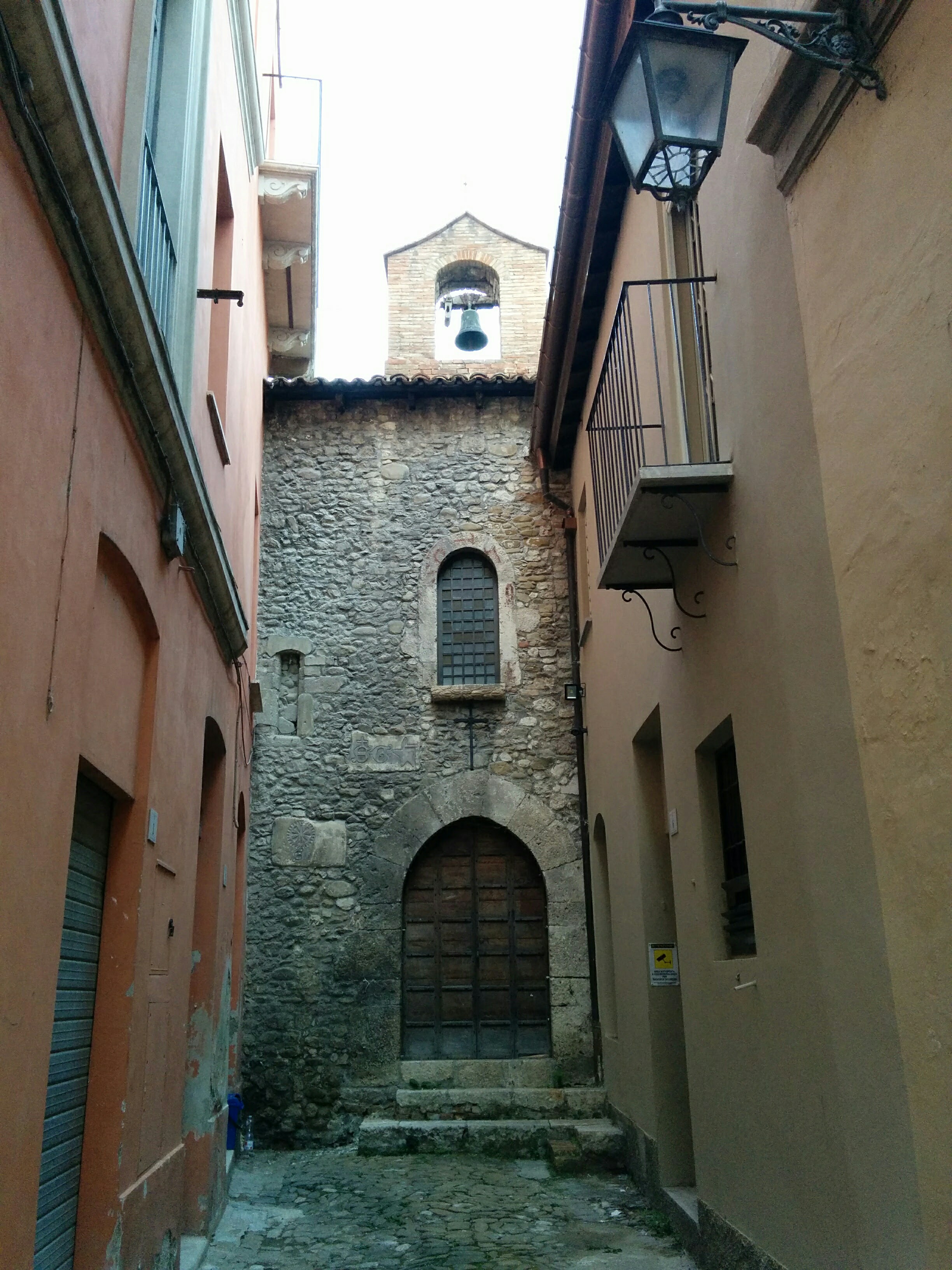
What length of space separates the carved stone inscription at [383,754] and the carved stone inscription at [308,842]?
1.90ft

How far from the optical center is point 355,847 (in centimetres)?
1043

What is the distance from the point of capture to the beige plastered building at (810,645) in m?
2.98

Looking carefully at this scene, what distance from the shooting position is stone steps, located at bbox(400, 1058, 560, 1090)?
9688 mm

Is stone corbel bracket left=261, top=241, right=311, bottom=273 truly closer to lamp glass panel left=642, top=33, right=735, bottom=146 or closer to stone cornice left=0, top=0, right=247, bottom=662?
stone cornice left=0, top=0, right=247, bottom=662

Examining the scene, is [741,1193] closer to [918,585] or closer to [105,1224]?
→ [105,1224]

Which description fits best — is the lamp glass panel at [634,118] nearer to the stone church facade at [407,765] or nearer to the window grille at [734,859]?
the window grille at [734,859]

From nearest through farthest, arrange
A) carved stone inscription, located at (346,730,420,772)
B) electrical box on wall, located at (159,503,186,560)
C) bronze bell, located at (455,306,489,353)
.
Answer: electrical box on wall, located at (159,503,186,560), carved stone inscription, located at (346,730,420,772), bronze bell, located at (455,306,489,353)

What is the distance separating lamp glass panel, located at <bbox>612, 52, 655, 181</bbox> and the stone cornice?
72.0 inches

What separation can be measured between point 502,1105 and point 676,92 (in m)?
8.20

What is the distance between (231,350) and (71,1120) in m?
5.44

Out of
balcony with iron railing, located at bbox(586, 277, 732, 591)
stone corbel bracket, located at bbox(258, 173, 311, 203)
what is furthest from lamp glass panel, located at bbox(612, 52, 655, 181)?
stone corbel bracket, located at bbox(258, 173, 311, 203)

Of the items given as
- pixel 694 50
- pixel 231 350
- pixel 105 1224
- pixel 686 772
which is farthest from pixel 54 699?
pixel 231 350

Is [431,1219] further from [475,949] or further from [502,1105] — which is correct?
[475,949]

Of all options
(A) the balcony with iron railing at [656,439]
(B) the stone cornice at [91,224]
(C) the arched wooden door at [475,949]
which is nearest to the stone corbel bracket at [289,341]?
(A) the balcony with iron railing at [656,439]
